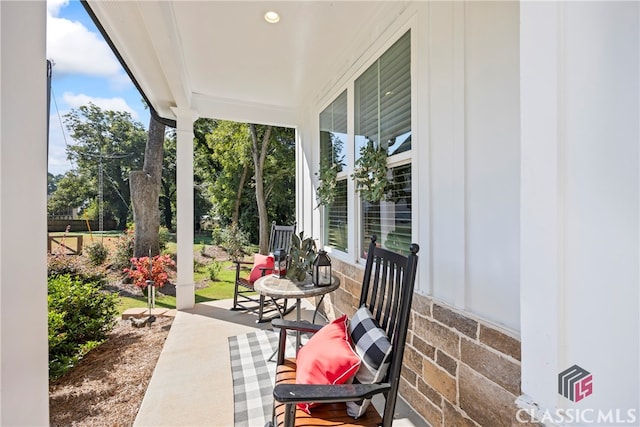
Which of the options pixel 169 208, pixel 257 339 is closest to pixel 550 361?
pixel 257 339

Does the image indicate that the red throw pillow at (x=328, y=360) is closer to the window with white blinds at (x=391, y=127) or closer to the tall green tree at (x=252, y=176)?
the window with white blinds at (x=391, y=127)

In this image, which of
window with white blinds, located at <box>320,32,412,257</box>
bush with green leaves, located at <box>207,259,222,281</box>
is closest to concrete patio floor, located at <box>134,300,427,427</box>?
window with white blinds, located at <box>320,32,412,257</box>

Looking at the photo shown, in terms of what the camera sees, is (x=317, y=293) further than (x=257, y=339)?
No

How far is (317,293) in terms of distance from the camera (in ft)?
7.79

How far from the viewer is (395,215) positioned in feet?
7.48

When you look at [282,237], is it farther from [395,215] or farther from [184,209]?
[395,215]

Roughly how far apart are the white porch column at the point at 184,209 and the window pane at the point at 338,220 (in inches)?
75.7

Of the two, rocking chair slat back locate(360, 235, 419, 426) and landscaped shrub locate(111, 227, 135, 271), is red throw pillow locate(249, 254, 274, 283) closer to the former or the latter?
rocking chair slat back locate(360, 235, 419, 426)

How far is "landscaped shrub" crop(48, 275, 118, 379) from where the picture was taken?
2451mm

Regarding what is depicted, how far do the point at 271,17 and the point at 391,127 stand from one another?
1355mm

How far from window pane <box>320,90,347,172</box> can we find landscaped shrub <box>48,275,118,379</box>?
2.96 m

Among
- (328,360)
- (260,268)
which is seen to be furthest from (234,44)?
(328,360)
